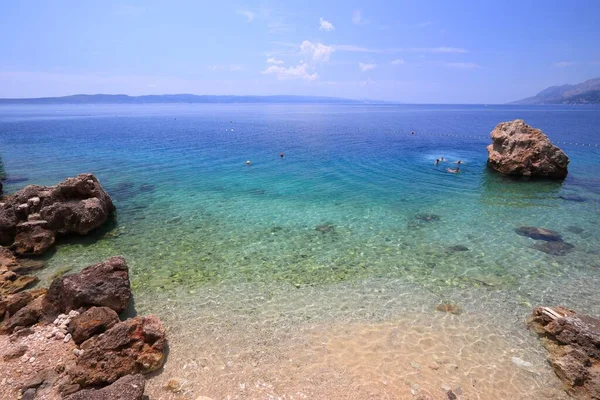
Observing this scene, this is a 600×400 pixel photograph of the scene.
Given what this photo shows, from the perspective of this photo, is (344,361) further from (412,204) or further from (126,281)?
(412,204)

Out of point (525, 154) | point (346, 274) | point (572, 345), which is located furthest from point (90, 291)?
point (525, 154)

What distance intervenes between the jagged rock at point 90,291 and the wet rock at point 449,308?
10.4 meters

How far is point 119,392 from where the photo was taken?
6820mm

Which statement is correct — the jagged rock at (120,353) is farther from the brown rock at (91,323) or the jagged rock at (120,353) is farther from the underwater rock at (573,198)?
the underwater rock at (573,198)

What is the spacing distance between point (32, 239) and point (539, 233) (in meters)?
24.4

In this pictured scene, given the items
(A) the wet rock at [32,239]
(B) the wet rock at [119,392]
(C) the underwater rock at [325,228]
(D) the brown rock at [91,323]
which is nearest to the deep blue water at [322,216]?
(C) the underwater rock at [325,228]

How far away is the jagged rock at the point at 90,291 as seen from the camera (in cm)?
998

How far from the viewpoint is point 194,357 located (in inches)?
343

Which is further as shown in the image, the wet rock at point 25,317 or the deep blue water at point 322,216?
the deep blue water at point 322,216

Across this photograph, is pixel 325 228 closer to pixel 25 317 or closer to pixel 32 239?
pixel 25 317

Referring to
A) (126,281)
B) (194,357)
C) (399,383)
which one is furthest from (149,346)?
(399,383)

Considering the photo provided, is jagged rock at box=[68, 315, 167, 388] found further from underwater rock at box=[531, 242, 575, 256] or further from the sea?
underwater rock at box=[531, 242, 575, 256]

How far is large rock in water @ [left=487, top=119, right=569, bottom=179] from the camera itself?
27562 mm

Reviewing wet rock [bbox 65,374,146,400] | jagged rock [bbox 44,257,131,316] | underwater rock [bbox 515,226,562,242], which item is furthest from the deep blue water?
wet rock [bbox 65,374,146,400]
